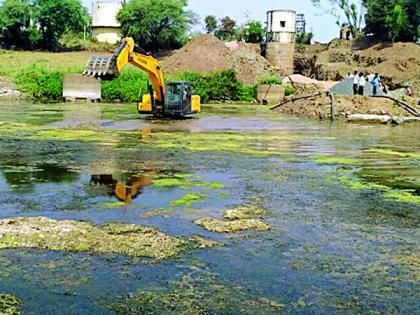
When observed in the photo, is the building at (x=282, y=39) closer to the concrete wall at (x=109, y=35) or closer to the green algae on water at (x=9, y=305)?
the concrete wall at (x=109, y=35)

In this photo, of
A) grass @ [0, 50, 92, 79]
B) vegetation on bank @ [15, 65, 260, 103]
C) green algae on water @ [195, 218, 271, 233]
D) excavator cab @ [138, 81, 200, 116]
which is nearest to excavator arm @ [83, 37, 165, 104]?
excavator cab @ [138, 81, 200, 116]

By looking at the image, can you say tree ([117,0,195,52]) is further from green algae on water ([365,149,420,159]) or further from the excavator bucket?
green algae on water ([365,149,420,159])

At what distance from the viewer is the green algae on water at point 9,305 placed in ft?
18.1

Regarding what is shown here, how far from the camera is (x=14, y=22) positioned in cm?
5716

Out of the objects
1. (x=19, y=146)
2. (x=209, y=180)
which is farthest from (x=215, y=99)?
(x=209, y=180)

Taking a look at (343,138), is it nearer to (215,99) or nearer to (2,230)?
(2,230)

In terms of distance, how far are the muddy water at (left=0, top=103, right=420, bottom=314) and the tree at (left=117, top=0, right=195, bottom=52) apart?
127ft

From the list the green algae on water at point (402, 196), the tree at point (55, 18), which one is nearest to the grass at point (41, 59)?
the tree at point (55, 18)

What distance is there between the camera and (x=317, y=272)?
22.7 feet

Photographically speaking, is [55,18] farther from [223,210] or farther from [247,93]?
[223,210]

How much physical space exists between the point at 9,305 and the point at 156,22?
54.8m

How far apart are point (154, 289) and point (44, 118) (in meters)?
20.9

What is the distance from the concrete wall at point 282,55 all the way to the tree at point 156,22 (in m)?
9.87

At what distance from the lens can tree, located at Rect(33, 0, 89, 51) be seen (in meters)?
57.6
